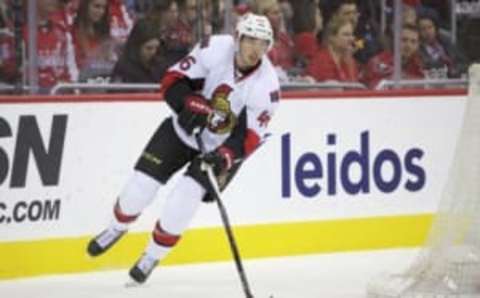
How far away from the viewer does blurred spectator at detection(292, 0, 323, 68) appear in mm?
8789

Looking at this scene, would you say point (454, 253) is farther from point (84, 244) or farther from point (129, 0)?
point (129, 0)

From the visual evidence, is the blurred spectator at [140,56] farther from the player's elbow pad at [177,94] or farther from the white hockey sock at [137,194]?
the player's elbow pad at [177,94]

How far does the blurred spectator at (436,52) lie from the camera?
30.7 ft

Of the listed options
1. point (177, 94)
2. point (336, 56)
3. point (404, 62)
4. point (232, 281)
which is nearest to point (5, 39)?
point (177, 94)

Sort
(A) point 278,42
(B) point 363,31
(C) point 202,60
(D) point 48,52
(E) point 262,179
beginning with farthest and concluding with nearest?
(B) point 363,31
(A) point 278,42
(E) point 262,179
(D) point 48,52
(C) point 202,60

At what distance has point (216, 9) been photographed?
822 centimetres

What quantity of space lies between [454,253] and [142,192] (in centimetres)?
168

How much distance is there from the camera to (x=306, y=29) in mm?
8844

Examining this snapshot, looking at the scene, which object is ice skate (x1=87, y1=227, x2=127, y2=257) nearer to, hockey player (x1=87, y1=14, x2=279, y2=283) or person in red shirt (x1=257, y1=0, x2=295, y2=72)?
hockey player (x1=87, y1=14, x2=279, y2=283)

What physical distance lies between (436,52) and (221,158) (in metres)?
3.16

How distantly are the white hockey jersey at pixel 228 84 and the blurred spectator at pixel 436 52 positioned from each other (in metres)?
2.70

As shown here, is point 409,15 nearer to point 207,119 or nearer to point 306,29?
point 306,29

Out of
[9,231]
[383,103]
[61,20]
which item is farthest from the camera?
[383,103]

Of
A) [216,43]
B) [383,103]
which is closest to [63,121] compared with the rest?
[216,43]
